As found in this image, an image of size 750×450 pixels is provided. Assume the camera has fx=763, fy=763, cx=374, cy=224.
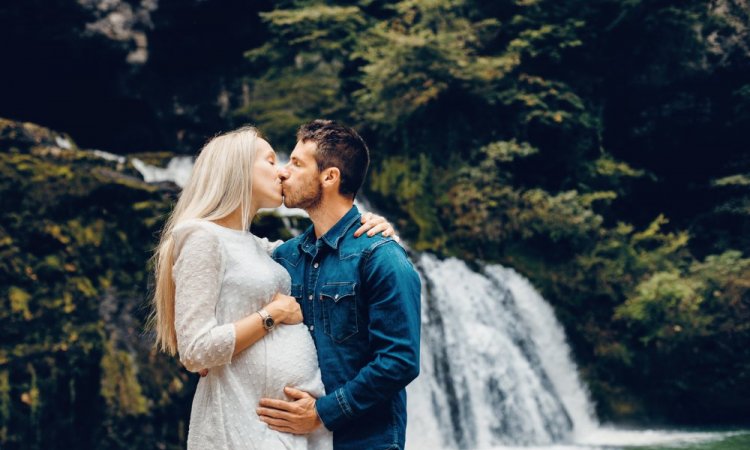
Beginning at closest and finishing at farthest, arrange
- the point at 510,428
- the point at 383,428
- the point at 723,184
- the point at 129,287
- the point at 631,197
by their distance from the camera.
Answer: the point at 383,428 < the point at 129,287 < the point at 510,428 < the point at 723,184 < the point at 631,197

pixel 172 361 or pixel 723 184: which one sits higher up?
pixel 723 184

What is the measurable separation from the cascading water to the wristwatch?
6630mm

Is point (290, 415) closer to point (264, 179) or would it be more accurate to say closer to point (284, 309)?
point (284, 309)

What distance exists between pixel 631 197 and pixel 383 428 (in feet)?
42.3

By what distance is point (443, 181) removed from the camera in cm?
1275

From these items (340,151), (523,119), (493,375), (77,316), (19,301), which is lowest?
(493,375)

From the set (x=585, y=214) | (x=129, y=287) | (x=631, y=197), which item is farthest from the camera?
(x=631, y=197)

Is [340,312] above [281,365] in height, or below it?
above

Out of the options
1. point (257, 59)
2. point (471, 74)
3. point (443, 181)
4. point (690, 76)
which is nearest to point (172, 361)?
point (443, 181)

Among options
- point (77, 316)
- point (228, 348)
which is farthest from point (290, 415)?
point (77, 316)

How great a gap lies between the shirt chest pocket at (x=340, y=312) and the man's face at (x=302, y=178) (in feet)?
1.14

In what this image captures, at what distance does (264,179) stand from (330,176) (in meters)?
0.23

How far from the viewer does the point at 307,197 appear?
2658 millimetres

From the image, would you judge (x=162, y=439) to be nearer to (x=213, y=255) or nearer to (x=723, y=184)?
(x=213, y=255)
